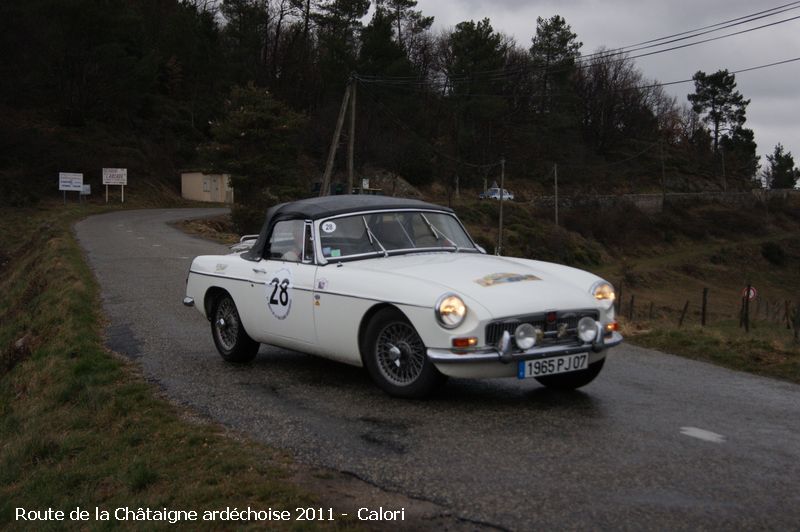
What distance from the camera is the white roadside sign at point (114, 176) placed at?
170 ft

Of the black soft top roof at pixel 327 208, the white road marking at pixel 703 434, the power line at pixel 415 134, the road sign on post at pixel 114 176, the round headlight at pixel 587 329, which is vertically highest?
the power line at pixel 415 134

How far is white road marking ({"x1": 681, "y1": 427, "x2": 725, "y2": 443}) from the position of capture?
5.06m

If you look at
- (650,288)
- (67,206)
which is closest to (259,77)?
(67,206)

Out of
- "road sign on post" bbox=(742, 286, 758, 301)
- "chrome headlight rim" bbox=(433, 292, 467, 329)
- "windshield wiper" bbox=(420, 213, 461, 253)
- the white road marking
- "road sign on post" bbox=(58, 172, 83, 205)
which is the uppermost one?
"road sign on post" bbox=(58, 172, 83, 205)

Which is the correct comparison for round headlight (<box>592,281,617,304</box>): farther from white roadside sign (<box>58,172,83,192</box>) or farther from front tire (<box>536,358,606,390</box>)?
white roadside sign (<box>58,172,83,192</box>)

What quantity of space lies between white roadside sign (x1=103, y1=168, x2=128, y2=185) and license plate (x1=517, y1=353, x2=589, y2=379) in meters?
50.0

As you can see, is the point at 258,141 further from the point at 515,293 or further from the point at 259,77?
the point at 259,77

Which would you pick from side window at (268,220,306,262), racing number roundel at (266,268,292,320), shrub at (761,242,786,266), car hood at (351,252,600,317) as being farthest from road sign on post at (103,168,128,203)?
shrub at (761,242,786,266)

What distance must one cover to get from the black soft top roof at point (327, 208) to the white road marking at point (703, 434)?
3.06 m

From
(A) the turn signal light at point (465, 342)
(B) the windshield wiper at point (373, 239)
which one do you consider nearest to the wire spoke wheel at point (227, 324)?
(B) the windshield wiper at point (373, 239)

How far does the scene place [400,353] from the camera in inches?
233

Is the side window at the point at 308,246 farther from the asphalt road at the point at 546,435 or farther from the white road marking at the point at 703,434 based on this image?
the white road marking at the point at 703,434

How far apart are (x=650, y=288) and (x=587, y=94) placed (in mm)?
53600

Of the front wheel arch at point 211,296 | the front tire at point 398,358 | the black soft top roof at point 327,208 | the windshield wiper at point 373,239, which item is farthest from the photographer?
the front wheel arch at point 211,296
